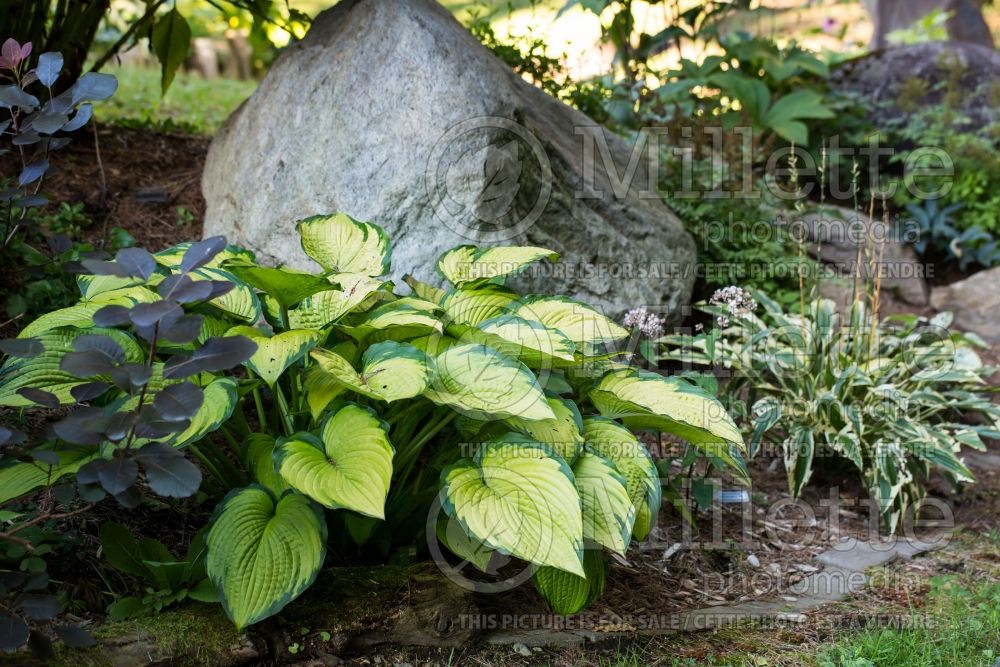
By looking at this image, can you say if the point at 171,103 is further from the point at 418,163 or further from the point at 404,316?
A: the point at 404,316

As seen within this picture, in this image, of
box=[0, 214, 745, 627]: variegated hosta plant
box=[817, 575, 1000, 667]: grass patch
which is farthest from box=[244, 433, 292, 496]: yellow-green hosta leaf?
box=[817, 575, 1000, 667]: grass patch

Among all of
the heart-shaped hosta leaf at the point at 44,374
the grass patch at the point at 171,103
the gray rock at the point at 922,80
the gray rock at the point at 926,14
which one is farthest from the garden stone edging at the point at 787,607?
the gray rock at the point at 926,14

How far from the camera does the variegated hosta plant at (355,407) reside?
6.03 ft

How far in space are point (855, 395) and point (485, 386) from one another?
6.87 feet

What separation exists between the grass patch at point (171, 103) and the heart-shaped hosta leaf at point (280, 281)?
97.6 inches

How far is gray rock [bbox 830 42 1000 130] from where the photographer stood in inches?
234

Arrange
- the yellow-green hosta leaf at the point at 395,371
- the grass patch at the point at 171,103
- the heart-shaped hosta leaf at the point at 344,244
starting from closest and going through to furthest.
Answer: the yellow-green hosta leaf at the point at 395,371 < the heart-shaped hosta leaf at the point at 344,244 < the grass patch at the point at 171,103

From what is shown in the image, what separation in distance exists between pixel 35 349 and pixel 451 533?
3.63ft

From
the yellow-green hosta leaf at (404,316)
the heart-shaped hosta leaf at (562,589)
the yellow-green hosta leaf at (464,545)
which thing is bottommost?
the heart-shaped hosta leaf at (562,589)

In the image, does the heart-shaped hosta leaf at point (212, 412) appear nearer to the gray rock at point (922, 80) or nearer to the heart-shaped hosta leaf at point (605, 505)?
the heart-shaped hosta leaf at point (605, 505)

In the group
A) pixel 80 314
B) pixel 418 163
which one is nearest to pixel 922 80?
pixel 418 163

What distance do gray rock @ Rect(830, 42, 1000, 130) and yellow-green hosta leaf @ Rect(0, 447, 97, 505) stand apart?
565 cm

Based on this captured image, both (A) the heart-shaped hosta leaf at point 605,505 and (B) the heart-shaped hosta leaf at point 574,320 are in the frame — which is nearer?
(A) the heart-shaped hosta leaf at point 605,505

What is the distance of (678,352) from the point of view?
368 centimetres
